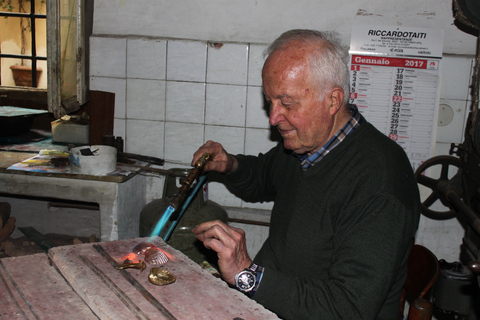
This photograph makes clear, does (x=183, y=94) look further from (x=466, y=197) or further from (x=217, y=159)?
(x=466, y=197)

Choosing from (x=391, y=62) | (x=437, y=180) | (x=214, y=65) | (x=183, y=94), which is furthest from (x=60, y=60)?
(x=437, y=180)

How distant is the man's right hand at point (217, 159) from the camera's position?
222 cm

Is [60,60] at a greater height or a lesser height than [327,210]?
greater

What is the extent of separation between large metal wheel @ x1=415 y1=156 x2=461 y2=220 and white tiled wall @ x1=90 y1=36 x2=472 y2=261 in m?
0.11

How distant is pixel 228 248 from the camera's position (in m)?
1.47

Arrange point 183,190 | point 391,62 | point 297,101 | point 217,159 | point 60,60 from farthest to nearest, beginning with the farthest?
point 391,62
point 60,60
point 217,159
point 183,190
point 297,101

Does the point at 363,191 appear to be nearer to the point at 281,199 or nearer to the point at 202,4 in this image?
the point at 281,199

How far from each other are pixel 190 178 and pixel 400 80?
179cm

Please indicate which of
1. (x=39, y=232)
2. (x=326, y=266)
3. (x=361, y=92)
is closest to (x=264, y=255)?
(x=326, y=266)

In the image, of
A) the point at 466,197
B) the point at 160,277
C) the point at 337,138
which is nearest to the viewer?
the point at 160,277

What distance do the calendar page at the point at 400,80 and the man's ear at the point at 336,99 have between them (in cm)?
140

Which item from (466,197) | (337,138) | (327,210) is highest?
(337,138)

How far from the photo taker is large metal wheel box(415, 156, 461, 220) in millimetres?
2875

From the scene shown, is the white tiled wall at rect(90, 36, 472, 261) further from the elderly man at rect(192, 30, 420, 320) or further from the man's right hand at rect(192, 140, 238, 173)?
the elderly man at rect(192, 30, 420, 320)
